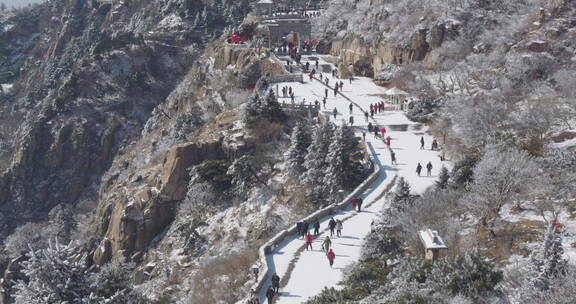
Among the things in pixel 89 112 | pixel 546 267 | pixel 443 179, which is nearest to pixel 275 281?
pixel 546 267

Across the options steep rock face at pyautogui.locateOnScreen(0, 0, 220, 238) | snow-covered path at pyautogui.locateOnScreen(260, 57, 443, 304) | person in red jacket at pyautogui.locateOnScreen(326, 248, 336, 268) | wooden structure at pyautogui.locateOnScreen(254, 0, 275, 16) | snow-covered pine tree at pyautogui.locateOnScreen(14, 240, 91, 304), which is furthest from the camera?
steep rock face at pyautogui.locateOnScreen(0, 0, 220, 238)

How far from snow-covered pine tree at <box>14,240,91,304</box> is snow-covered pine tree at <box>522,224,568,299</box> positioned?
10778 mm

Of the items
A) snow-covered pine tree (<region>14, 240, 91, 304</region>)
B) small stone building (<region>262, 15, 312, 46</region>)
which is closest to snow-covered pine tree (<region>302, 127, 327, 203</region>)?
snow-covered pine tree (<region>14, 240, 91, 304</region>)

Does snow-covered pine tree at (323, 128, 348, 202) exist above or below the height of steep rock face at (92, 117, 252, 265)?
above

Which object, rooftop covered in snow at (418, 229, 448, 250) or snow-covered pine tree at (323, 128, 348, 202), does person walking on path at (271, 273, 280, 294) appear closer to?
rooftop covered in snow at (418, 229, 448, 250)

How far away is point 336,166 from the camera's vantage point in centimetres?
2630

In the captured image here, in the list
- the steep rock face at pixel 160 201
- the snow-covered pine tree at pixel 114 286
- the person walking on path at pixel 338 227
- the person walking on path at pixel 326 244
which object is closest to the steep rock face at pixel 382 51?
the steep rock face at pixel 160 201

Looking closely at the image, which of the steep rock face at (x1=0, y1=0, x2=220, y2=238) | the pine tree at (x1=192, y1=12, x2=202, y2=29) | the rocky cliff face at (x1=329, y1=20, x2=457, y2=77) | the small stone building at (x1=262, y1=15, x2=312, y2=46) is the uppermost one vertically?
the pine tree at (x1=192, y1=12, x2=202, y2=29)

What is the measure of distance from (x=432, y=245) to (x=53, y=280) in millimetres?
9854

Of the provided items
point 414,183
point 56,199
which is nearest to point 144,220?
point 414,183

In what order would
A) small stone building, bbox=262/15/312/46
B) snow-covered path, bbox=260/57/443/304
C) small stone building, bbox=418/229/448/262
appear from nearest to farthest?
small stone building, bbox=418/229/448/262 < snow-covered path, bbox=260/57/443/304 < small stone building, bbox=262/15/312/46

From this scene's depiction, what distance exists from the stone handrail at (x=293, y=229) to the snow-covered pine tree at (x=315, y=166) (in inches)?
80.9

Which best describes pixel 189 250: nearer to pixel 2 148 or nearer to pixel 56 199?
pixel 56 199

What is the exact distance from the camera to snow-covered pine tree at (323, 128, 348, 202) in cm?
2597
